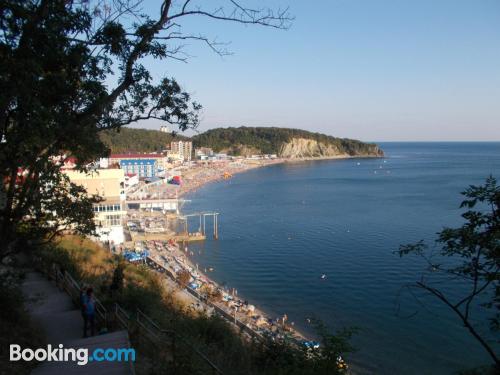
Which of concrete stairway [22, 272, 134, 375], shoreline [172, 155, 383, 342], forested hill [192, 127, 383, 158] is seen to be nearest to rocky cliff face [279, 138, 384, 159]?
forested hill [192, 127, 383, 158]

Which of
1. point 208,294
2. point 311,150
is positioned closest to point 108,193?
point 208,294

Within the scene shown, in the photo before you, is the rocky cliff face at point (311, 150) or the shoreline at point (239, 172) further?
the rocky cliff face at point (311, 150)

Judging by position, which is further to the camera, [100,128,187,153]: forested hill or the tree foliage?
the tree foliage

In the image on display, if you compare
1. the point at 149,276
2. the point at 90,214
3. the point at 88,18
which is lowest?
the point at 149,276

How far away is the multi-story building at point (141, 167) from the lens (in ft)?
232

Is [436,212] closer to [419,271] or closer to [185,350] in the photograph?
[419,271]

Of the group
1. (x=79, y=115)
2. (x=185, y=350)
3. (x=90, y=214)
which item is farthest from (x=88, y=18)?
(x=185, y=350)

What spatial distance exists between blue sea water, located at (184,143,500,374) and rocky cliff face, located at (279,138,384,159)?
306ft

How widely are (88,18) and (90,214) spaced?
2565 mm

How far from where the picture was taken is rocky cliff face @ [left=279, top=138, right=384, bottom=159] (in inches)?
5748

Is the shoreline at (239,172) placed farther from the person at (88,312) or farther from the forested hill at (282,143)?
the person at (88,312)

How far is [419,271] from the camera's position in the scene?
22.8 metres

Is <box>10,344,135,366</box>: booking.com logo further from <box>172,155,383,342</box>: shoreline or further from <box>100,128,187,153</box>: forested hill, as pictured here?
<box>100,128,187,153</box>: forested hill

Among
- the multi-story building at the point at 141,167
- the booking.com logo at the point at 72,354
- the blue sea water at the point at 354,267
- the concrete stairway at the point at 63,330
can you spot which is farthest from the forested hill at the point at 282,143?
the booking.com logo at the point at 72,354
